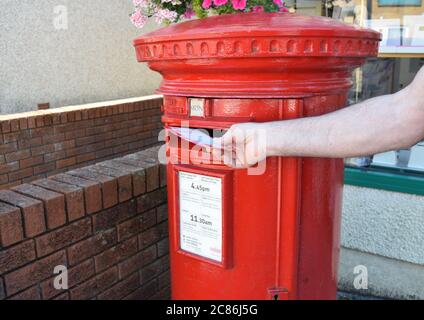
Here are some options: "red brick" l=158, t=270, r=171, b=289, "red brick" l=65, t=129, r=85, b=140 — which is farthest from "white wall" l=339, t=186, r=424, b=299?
"red brick" l=65, t=129, r=85, b=140

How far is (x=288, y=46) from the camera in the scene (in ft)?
4.15

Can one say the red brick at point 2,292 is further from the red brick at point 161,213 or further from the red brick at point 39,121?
the red brick at point 39,121

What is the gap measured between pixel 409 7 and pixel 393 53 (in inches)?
12.7

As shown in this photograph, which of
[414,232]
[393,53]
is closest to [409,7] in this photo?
[393,53]

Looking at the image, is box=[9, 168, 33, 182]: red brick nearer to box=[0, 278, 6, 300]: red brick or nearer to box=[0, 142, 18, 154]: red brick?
box=[0, 142, 18, 154]: red brick

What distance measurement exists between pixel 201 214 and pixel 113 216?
22.4 inches

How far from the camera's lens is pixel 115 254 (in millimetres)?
2021

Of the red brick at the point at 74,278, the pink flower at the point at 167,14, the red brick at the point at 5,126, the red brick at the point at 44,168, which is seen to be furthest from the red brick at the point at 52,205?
the red brick at the point at 44,168

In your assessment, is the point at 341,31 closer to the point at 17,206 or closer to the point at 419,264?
the point at 17,206

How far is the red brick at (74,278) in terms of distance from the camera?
1.72 meters

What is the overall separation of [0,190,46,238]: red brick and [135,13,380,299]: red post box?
49 centimetres

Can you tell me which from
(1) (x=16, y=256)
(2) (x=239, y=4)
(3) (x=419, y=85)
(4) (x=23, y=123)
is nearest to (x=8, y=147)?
(4) (x=23, y=123)

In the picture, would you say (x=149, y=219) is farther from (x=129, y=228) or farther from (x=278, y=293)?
(x=278, y=293)

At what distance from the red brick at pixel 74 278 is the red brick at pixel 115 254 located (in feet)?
0.15
